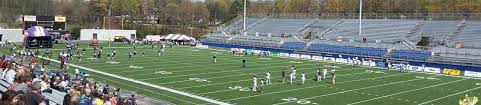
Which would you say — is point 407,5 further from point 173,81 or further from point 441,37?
point 173,81

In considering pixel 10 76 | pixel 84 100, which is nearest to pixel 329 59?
pixel 10 76

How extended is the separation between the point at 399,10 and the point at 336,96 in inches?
2224

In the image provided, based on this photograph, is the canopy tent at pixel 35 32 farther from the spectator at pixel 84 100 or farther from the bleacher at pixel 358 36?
the spectator at pixel 84 100

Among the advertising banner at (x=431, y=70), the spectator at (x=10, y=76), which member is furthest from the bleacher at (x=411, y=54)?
the spectator at (x=10, y=76)

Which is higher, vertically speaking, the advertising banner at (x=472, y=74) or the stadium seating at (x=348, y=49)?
the stadium seating at (x=348, y=49)

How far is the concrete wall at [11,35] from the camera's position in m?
64.8

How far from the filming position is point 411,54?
147 ft

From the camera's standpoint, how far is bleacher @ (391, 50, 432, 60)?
43906 mm

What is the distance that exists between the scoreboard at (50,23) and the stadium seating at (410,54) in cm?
4075

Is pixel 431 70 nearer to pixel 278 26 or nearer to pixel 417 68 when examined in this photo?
pixel 417 68

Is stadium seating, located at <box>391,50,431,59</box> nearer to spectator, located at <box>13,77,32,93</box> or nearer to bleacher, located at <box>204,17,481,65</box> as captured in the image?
bleacher, located at <box>204,17,481,65</box>

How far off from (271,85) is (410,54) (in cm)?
2234

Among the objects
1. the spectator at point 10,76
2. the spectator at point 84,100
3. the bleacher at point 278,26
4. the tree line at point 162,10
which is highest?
the tree line at point 162,10

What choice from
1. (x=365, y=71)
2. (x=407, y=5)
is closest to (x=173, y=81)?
(x=365, y=71)
